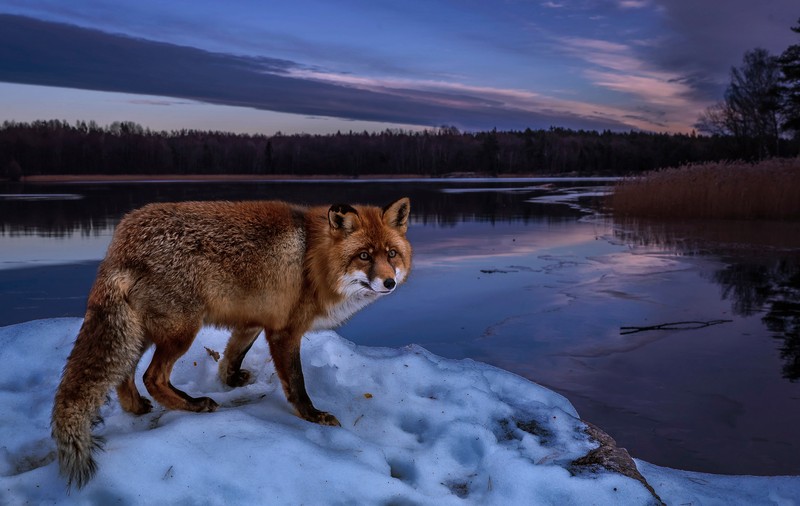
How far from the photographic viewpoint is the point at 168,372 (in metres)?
3.95

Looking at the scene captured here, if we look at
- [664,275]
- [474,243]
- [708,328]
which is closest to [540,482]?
[708,328]

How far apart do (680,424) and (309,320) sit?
3704mm

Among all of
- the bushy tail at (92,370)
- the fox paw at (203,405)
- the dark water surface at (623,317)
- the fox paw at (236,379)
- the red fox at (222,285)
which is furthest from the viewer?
the dark water surface at (623,317)

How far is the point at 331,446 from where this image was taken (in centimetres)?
378

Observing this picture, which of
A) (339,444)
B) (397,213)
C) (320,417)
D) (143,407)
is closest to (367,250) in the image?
(397,213)

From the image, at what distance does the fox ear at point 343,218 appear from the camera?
416cm

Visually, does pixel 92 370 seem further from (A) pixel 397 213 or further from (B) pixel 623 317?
(B) pixel 623 317

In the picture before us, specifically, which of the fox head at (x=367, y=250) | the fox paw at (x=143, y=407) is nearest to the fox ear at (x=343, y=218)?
the fox head at (x=367, y=250)

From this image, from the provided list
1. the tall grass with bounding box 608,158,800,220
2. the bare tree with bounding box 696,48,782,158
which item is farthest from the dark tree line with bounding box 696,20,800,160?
the tall grass with bounding box 608,158,800,220

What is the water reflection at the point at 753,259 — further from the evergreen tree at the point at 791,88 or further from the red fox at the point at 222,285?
the evergreen tree at the point at 791,88

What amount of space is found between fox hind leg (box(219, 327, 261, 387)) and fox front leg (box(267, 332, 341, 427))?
43 cm

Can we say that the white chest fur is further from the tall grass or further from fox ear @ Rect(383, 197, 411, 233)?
the tall grass

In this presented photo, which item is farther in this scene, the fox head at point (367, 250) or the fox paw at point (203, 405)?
the fox head at point (367, 250)

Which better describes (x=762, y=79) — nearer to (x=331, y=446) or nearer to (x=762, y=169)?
(x=762, y=169)
